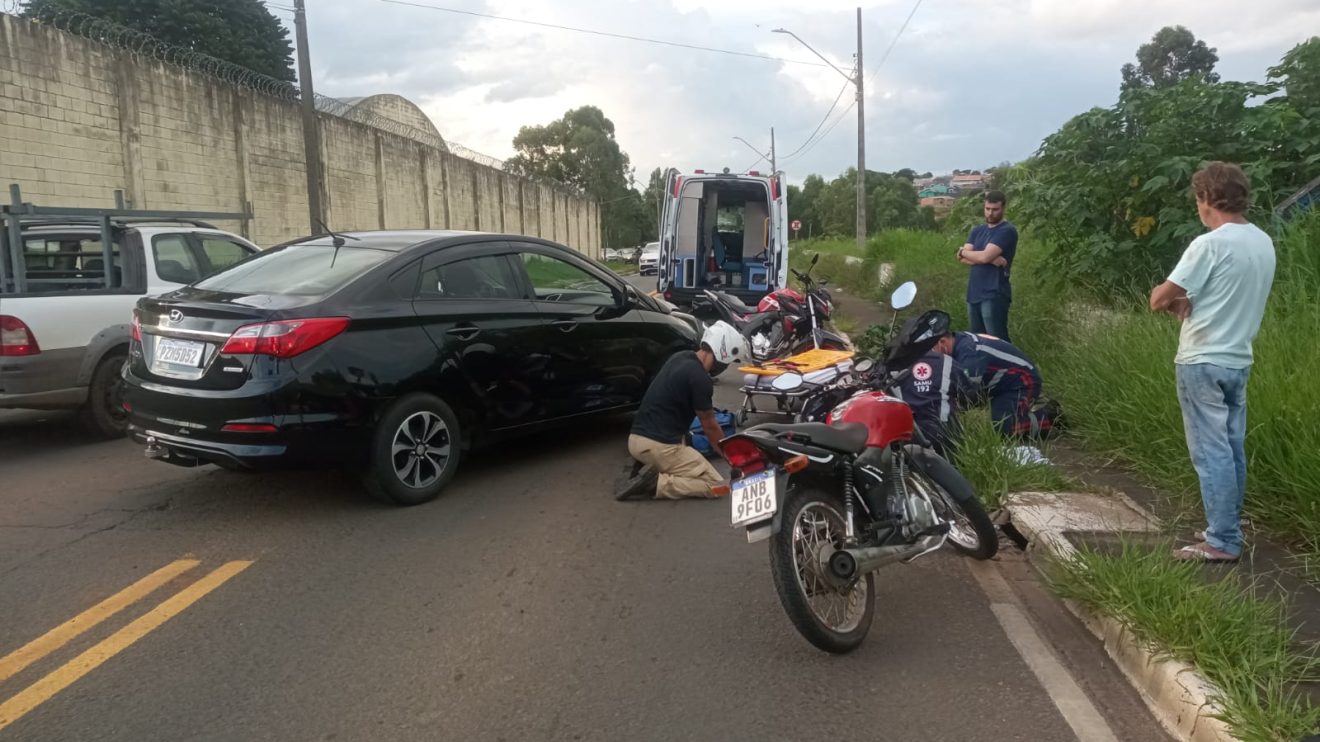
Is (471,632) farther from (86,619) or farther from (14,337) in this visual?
(14,337)

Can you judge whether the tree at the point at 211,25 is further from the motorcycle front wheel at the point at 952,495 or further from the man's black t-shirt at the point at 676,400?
the motorcycle front wheel at the point at 952,495

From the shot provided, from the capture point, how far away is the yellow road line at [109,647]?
3.37 meters

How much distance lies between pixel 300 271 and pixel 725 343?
4401 mm

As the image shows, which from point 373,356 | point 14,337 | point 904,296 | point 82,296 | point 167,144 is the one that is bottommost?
point 373,356

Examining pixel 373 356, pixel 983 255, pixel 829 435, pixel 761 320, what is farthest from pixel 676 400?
pixel 761 320

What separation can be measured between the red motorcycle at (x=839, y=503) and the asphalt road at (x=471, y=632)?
25 cm

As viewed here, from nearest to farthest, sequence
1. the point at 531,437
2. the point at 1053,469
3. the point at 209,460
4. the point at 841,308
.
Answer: the point at 209,460 < the point at 1053,469 < the point at 531,437 < the point at 841,308

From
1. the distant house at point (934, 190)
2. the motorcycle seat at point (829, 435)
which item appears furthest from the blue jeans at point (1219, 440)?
the distant house at point (934, 190)

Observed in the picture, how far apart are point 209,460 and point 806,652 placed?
11.0ft

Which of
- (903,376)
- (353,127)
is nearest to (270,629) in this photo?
(903,376)

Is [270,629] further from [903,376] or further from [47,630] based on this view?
[903,376]

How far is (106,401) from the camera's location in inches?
293

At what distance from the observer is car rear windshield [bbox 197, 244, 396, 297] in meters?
5.64

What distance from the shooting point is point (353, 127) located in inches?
1048
